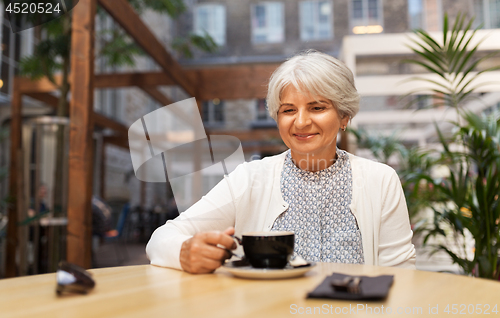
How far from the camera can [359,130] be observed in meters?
4.08

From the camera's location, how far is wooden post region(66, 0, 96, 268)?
252 centimetres

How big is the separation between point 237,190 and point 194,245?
488mm

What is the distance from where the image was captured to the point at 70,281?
0.60 metres

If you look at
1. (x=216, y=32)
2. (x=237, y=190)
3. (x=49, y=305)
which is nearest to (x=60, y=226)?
(x=237, y=190)

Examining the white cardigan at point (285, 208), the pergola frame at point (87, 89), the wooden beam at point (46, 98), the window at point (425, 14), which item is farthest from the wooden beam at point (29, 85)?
the window at point (425, 14)

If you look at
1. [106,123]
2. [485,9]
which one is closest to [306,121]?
[106,123]

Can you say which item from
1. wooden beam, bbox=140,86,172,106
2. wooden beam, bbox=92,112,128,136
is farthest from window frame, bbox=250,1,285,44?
wooden beam, bbox=140,86,172,106

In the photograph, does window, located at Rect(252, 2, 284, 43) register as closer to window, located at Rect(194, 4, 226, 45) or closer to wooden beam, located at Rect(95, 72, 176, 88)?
window, located at Rect(194, 4, 226, 45)

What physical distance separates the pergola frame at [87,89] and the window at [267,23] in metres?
6.41

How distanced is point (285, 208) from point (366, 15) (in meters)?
11.7

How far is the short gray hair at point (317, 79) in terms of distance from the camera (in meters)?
1.17

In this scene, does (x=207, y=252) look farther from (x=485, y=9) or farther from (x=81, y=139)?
(x=485, y=9)

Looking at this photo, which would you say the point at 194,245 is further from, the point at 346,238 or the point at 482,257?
the point at 482,257

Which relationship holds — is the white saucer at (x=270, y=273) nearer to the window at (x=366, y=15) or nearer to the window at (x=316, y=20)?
the window at (x=366, y=15)
